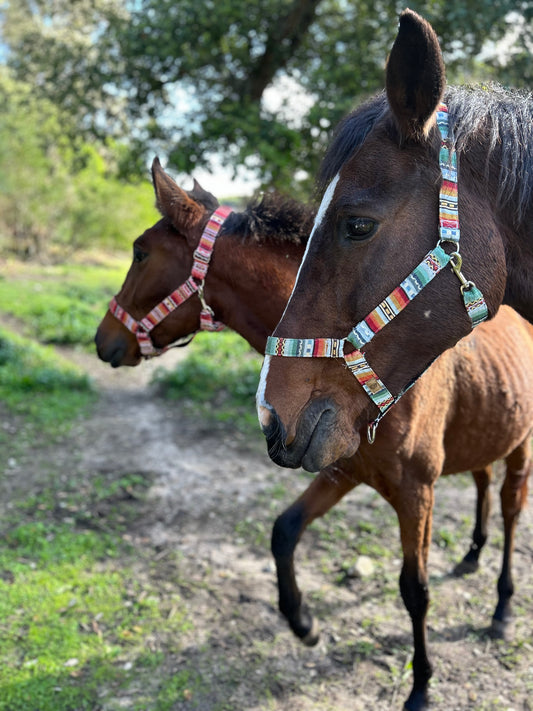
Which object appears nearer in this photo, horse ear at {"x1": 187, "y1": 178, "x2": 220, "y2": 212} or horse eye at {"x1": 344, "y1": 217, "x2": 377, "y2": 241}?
horse eye at {"x1": 344, "y1": 217, "x2": 377, "y2": 241}

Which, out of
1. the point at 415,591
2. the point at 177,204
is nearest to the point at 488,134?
the point at 177,204

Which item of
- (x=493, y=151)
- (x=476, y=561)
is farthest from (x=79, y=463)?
(x=493, y=151)

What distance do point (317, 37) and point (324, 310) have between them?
7.53m

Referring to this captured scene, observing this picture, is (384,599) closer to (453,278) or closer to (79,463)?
(453,278)

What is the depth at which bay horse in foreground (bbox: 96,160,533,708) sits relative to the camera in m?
2.56

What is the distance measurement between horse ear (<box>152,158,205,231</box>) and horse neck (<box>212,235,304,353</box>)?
0.86 ft

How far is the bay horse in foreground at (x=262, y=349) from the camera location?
2.56 metres

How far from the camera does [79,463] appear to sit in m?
5.38

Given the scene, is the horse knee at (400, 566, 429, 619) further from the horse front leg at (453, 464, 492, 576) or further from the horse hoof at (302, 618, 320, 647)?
the horse front leg at (453, 464, 492, 576)

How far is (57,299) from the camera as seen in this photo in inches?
496

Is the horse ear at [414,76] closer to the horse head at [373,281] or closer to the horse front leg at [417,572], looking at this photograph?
the horse head at [373,281]

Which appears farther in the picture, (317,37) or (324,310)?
(317,37)

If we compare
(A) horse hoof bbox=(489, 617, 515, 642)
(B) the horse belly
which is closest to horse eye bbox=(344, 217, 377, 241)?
(B) the horse belly

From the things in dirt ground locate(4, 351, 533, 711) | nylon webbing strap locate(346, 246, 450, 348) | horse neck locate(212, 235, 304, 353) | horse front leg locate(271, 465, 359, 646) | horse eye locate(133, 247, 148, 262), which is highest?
nylon webbing strap locate(346, 246, 450, 348)
